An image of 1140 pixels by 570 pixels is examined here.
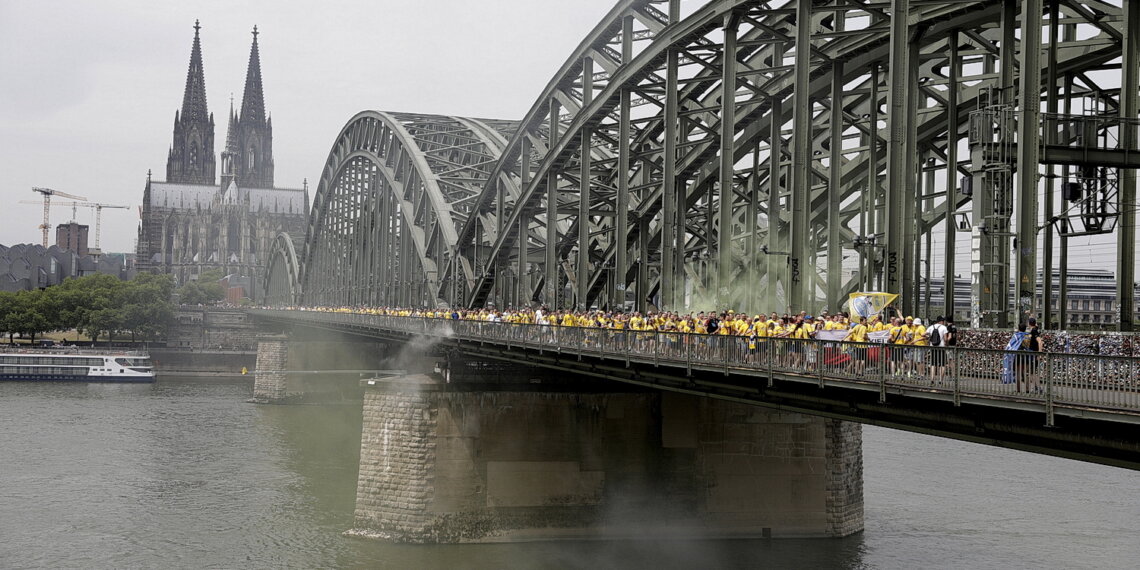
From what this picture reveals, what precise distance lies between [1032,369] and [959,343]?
5479mm

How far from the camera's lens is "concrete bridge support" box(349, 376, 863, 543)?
121 feet

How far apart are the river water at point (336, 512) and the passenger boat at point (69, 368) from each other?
39569 millimetres

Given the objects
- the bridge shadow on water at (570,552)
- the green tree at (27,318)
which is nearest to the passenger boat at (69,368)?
the green tree at (27,318)

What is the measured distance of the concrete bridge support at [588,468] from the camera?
37000mm

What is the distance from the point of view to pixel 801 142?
30.8 metres

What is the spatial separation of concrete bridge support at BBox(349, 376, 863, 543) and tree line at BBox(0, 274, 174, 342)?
115 meters

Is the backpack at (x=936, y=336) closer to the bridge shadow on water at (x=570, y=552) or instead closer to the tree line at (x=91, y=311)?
the bridge shadow on water at (x=570, y=552)

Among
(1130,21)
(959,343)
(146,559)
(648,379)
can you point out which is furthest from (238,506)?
(1130,21)

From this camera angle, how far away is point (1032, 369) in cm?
1605

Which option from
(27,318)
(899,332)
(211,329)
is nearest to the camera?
(899,332)

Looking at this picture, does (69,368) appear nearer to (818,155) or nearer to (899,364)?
(818,155)

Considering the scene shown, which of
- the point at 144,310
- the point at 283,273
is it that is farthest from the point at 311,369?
the point at 283,273

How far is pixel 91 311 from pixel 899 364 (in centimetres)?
14002

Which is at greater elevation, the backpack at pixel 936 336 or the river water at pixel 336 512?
the backpack at pixel 936 336
